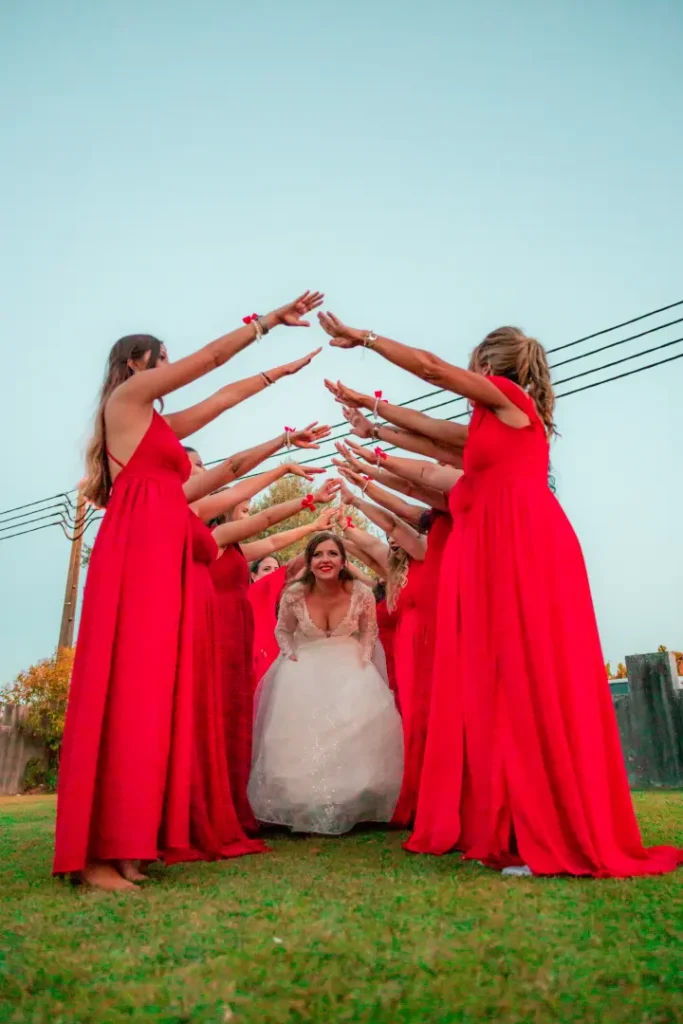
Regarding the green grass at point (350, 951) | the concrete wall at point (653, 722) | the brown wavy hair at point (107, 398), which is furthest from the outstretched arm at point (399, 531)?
the concrete wall at point (653, 722)

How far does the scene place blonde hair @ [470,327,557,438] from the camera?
14.2 feet

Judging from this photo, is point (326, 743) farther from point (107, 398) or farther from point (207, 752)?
point (107, 398)

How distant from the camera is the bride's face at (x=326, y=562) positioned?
22.1ft

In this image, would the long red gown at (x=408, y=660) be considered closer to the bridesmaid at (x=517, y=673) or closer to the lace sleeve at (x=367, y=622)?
the lace sleeve at (x=367, y=622)

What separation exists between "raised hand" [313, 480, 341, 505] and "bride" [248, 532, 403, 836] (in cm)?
105

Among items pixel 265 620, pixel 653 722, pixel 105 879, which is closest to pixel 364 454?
pixel 265 620

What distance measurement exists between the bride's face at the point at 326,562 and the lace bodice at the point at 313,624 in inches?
8.8

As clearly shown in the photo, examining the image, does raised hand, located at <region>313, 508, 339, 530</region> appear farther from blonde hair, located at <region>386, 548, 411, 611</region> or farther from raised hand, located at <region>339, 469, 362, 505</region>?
blonde hair, located at <region>386, 548, 411, 611</region>

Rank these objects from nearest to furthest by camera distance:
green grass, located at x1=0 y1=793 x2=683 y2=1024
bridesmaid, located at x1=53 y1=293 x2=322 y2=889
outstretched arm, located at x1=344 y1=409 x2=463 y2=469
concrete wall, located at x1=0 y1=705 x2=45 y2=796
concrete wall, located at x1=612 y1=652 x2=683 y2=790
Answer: green grass, located at x1=0 y1=793 x2=683 y2=1024
bridesmaid, located at x1=53 y1=293 x2=322 y2=889
outstretched arm, located at x1=344 y1=409 x2=463 y2=469
concrete wall, located at x1=612 y1=652 x2=683 y2=790
concrete wall, located at x1=0 y1=705 x2=45 y2=796

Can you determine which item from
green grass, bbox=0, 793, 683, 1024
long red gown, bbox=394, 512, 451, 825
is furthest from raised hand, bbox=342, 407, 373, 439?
green grass, bbox=0, 793, 683, 1024

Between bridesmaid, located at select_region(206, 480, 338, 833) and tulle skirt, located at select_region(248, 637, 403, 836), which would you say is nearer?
tulle skirt, located at select_region(248, 637, 403, 836)

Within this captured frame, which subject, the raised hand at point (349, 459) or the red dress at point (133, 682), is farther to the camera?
the raised hand at point (349, 459)

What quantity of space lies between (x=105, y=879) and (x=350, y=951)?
1.67 meters

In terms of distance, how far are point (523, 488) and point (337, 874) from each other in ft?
6.48
